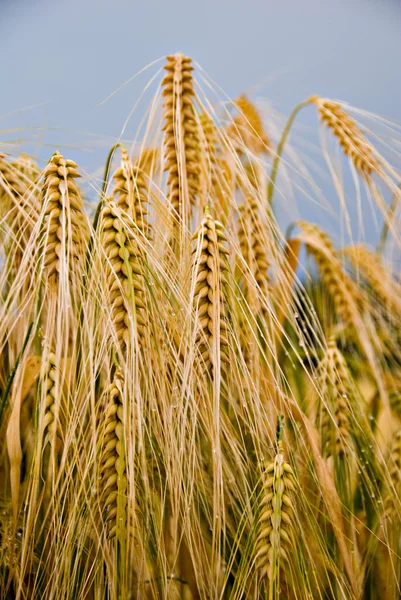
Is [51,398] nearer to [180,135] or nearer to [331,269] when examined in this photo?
[180,135]

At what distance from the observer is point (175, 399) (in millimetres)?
638

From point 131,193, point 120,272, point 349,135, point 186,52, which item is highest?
point 186,52

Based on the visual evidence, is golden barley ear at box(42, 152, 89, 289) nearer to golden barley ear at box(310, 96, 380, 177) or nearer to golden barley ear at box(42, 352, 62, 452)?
golden barley ear at box(42, 352, 62, 452)

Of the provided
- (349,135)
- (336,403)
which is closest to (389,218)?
(349,135)

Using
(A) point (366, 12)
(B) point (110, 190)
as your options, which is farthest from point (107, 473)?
(A) point (366, 12)

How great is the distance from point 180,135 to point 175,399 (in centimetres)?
32

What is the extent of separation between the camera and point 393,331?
1.08m

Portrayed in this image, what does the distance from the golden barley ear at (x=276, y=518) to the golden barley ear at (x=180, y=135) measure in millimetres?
310

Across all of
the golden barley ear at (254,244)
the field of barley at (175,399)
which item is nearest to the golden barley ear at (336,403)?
the field of barley at (175,399)

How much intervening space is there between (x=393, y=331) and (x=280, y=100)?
44cm

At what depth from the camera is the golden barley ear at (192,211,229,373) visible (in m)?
0.62

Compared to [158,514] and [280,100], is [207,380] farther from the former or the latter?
[280,100]

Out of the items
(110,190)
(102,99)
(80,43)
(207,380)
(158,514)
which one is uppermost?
(80,43)

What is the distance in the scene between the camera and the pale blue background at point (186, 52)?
1021mm
